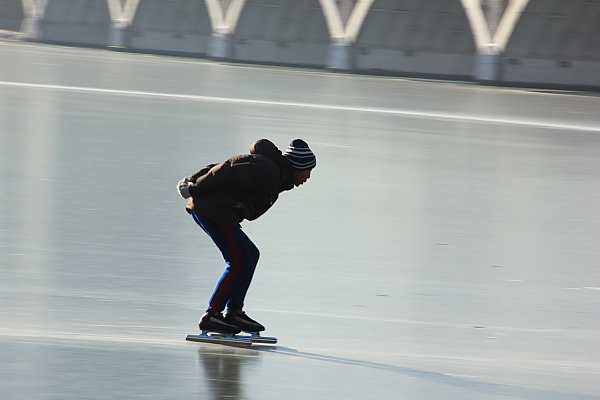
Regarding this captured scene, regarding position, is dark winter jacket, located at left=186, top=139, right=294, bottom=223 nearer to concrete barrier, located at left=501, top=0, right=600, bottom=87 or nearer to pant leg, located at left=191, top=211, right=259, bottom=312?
pant leg, located at left=191, top=211, right=259, bottom=312

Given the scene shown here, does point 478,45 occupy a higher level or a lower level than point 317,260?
lower

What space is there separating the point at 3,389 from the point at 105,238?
3.38 meters

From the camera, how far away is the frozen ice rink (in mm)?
4719

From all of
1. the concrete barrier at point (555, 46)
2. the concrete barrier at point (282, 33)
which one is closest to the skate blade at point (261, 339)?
the concrete barrier at point (555, 46)

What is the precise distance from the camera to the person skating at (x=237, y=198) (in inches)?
193

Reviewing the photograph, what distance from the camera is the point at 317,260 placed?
734 centimetres

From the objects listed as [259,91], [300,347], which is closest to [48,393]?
[300,347]

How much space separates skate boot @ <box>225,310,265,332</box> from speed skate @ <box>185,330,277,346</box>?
0.16 feet

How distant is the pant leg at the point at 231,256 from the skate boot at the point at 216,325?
41 mm

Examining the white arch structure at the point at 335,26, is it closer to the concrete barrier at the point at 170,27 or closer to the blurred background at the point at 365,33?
the blurred background at the point at 365,33

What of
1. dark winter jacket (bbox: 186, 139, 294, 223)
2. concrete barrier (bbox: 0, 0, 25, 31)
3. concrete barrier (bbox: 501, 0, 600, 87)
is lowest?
concrete barrier (bbox: 0, 0, 25, 31)

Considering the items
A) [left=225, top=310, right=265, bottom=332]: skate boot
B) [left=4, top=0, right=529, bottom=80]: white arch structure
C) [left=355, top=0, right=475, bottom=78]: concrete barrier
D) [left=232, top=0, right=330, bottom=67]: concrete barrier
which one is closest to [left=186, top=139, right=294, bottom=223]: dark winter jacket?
[left=225, top=310, right=265, bottom=332]: skate boot

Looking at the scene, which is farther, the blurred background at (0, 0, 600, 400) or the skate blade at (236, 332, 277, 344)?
the skate blade at (236, 332, 277, 344)

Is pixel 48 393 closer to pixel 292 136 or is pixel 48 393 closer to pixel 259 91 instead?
pixel 292 136
